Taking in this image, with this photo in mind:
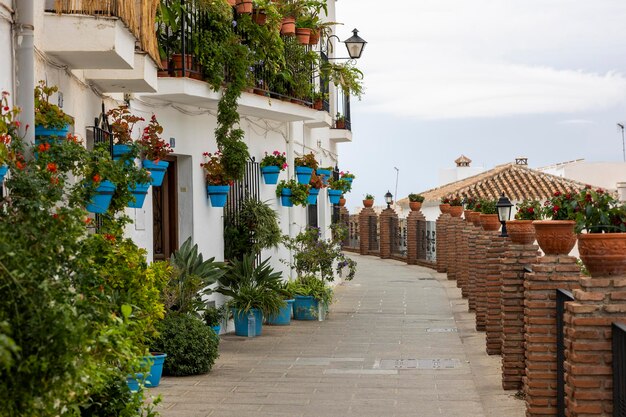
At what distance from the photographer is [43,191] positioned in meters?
5.68

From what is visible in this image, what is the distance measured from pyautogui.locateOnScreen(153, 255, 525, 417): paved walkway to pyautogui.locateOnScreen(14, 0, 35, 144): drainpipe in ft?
11.3

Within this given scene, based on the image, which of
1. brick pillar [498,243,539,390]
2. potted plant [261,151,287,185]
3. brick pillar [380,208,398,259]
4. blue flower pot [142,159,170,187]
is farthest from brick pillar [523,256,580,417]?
brick pillar [380,208,398,259]

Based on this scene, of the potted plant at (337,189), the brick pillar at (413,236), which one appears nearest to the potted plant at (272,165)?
the potted plant at (337,189)

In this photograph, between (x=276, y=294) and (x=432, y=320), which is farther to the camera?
(x=432, y=320)

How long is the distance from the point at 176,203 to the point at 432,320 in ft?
19.6

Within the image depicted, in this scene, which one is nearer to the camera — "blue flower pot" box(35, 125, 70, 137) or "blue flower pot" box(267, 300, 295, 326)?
"blue flower pot" box(35, 125, 70, 137)

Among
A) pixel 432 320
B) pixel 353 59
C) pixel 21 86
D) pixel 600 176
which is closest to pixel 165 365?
pixel 21 86

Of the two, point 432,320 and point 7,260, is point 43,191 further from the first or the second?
point 432,320

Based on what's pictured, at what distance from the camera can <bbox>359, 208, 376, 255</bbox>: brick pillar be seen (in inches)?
1659

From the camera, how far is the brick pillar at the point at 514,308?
35.4 ft

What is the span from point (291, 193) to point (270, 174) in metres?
0.96

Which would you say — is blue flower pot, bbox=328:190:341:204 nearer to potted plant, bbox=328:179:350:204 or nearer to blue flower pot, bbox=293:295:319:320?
potted plant, bbox=328:179:350:204

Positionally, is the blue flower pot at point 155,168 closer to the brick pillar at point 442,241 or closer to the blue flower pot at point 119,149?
the blue flower pot at point 119,149

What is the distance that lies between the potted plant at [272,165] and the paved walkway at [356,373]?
108 inches
